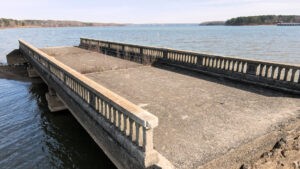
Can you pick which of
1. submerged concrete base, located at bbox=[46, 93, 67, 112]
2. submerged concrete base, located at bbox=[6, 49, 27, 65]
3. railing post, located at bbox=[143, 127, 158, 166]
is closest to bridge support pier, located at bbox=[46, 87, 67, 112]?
submerged concrete base, located at bbox=[46, 93, 67, 112]

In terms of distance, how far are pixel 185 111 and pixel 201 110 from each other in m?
0.53

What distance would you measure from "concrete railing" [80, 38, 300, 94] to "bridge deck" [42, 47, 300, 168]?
1.92 feet

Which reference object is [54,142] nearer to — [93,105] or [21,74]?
[93,105]

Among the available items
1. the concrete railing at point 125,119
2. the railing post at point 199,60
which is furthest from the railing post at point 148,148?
the railing post at point 199,60

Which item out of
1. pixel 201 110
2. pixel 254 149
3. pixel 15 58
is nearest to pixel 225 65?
pixel 201 110

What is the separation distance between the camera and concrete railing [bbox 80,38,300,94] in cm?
850

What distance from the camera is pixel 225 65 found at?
10.9 metres

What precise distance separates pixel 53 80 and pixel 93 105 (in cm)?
561

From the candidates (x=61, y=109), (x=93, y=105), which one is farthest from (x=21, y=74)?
(x=93, y=105)

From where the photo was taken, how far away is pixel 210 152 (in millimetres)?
4477

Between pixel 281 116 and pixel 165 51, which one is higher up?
pixel 165 51

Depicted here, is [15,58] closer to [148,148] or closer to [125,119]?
[125,119]

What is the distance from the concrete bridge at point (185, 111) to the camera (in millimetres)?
4422

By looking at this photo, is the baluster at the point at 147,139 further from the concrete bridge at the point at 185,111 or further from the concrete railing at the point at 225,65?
the concrete railing at the point at 225,65
